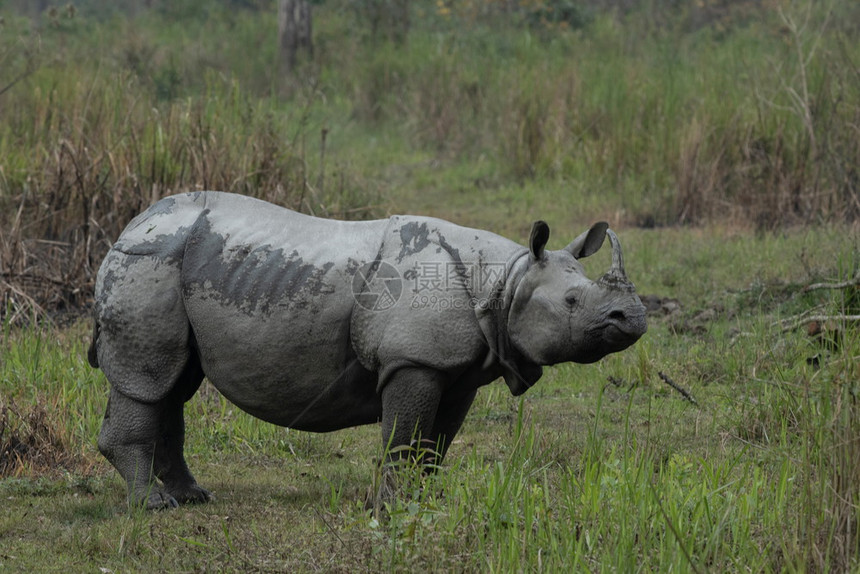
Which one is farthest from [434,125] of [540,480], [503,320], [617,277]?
[617,277]

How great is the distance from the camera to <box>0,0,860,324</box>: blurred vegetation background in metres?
8.42

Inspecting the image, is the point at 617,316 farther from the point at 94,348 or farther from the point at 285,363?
the point at 94,348

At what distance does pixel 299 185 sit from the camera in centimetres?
920

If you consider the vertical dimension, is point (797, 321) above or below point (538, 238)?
below

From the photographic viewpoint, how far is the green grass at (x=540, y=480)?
3725mm

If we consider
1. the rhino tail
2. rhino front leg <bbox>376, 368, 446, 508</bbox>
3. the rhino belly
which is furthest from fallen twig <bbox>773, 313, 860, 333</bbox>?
the rhino tail

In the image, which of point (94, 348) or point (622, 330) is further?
point (94, 348)

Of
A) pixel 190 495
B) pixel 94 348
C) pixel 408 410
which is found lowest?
pixel 190 495

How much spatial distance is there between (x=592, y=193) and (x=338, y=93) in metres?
5.26

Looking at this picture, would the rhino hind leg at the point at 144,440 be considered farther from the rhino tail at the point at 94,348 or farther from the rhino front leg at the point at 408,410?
the rhino front leg at the point at 408,410

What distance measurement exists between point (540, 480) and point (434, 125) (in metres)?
9.51

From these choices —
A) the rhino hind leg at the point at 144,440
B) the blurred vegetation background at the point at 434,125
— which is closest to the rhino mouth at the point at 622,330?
the rhino hind leg at the point at 144,440

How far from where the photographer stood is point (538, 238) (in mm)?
4352

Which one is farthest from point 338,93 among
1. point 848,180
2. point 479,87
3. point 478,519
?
point 478,519
